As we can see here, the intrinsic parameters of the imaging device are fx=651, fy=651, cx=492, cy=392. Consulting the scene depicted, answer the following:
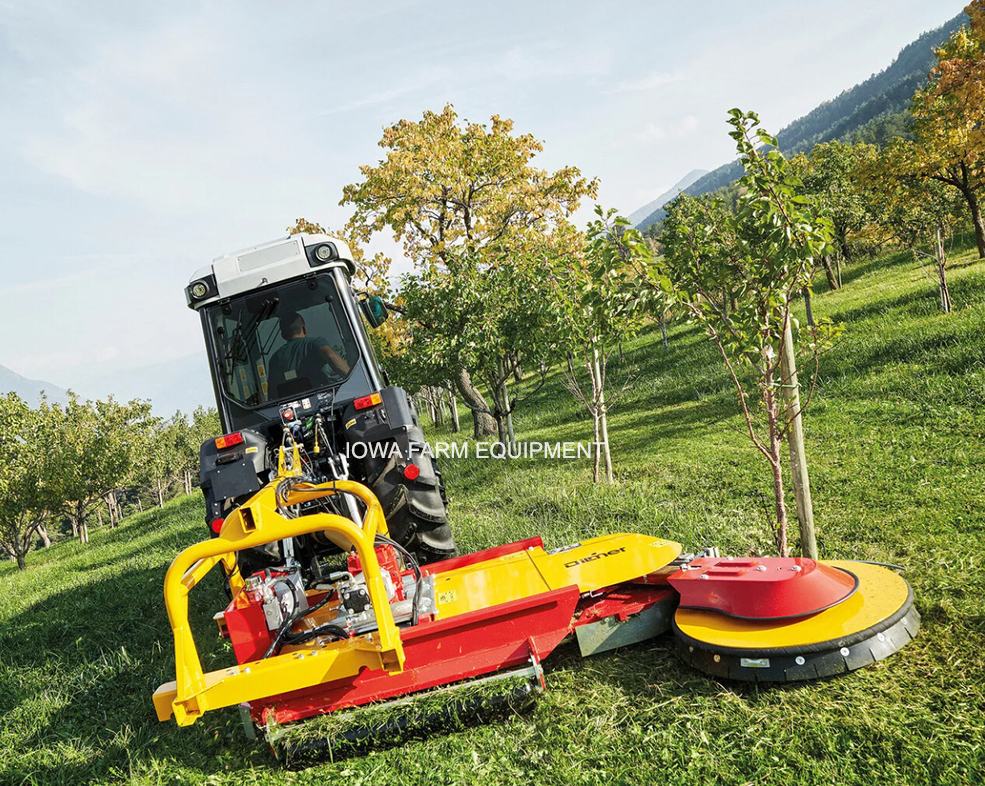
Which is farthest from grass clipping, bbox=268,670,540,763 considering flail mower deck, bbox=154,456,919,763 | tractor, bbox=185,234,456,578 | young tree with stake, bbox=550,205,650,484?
young tree with stake, bbox=550,205,650,484

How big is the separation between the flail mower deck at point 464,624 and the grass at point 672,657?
0.56 ft

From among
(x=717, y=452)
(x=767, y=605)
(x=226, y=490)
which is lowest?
(x=717, y=452)

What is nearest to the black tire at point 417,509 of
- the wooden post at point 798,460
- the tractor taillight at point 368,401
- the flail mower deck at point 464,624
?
the tractor taillight at point 368,401

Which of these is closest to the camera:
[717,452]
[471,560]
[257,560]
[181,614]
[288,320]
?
[181,614]

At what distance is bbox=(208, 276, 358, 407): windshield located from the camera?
16.3ft

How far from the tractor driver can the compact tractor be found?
0.76 ft

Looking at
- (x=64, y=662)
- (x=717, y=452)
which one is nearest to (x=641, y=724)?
(x=64, y=662)

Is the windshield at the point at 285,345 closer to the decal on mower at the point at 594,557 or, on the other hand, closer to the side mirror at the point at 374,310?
the side mirror at the point at 374,310

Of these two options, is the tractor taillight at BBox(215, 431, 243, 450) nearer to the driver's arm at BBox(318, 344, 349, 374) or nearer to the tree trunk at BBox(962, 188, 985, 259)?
the driver's arm at BBox(318, 344, 349, 374)

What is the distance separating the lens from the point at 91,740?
3939mm

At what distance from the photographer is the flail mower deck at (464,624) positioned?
114 inches

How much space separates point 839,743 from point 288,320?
14.1 feet

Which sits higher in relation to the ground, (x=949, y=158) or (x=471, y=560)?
(x=949, y=158)

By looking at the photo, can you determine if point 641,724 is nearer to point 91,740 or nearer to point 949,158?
point 91,740
